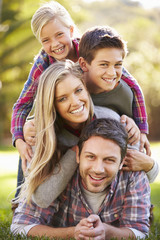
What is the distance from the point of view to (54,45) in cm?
396

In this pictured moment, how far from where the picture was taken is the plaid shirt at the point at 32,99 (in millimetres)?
4098

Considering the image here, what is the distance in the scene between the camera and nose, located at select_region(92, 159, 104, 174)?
3.24m

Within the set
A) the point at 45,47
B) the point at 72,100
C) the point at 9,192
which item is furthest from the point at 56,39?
the point at 9,192

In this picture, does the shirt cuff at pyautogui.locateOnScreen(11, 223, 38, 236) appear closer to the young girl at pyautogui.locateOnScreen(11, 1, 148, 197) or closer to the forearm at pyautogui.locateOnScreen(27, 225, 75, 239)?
the forearm at pyautogui.locateOnScreen(27, 225, 75, 239)

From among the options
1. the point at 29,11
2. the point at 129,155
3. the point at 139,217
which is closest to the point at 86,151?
the point at 129,155

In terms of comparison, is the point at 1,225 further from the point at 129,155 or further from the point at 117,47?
the point at 117,47

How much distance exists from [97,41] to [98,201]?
1.50 meters

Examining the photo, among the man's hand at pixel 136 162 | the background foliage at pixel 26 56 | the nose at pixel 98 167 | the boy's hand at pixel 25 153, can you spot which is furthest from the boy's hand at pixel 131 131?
the background foliage at pixel 26 56

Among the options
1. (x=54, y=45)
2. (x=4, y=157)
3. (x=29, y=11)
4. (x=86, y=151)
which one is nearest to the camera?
(x=86, y=151)

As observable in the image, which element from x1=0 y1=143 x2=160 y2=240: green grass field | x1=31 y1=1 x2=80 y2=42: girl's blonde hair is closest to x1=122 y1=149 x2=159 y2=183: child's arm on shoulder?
x1=0 y1=143 x2=160 y2=240: green grass field

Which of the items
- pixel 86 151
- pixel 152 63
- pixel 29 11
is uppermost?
pixel 29 11

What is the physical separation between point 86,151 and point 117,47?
1081mm

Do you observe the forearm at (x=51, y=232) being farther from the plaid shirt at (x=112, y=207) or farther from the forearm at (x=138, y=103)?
the forearm at (x=138, y=103)

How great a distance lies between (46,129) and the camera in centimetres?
355
